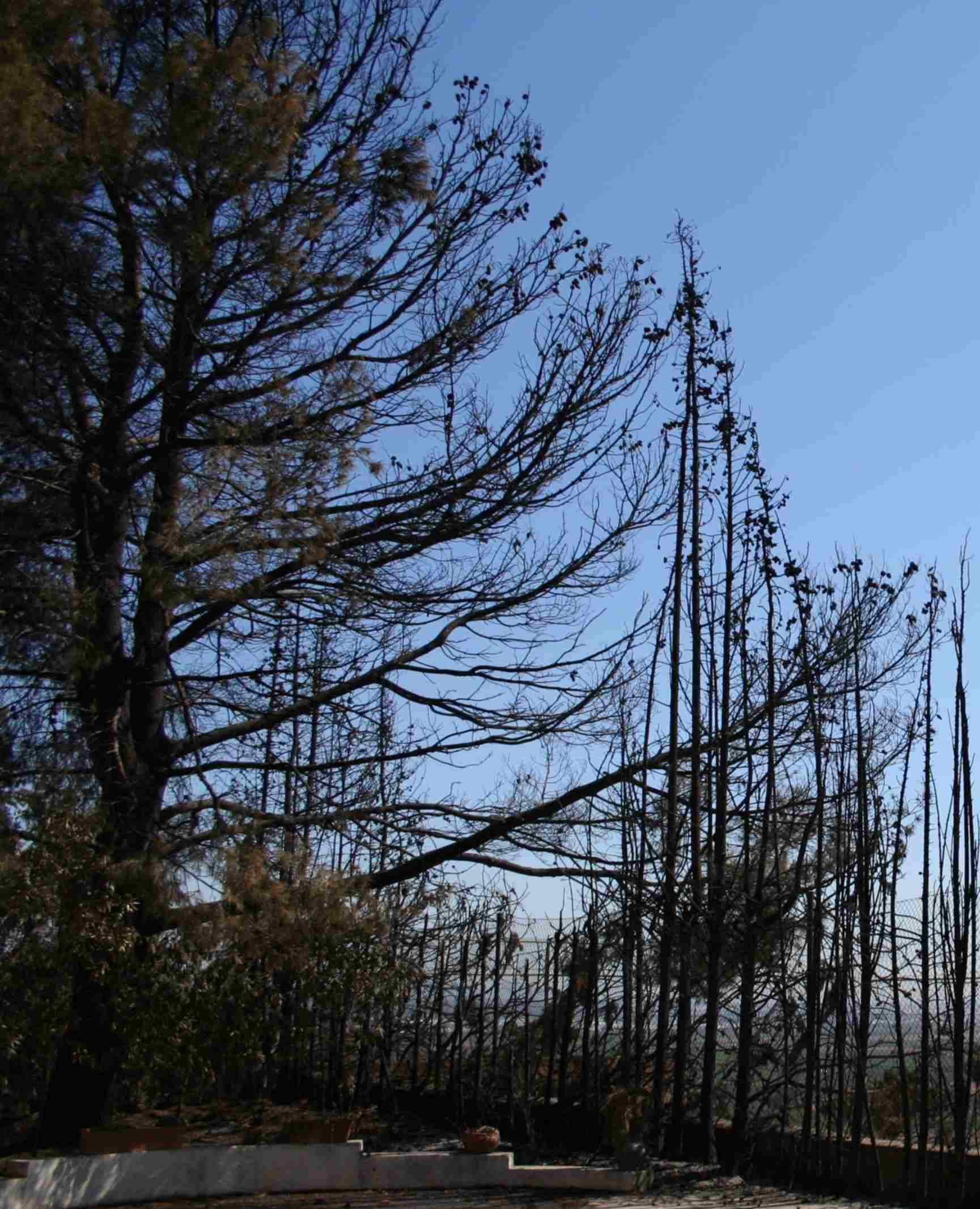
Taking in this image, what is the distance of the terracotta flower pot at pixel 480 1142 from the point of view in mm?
9148

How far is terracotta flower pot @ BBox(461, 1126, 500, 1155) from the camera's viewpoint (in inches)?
360

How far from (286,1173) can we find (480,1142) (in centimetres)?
139

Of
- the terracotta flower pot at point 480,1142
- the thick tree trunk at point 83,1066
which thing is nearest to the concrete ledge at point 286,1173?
the terracotta flower pot at point 480,1142

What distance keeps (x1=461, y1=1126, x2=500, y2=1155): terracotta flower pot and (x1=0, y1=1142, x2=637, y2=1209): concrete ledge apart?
94mm

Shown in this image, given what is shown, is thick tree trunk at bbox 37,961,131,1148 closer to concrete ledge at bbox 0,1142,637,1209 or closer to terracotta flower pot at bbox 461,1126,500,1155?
concrete ledge at bbox 0,1142,637,1209

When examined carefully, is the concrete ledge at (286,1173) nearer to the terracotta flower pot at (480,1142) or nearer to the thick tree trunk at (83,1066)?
the terracotta flower pot at (480,1142)

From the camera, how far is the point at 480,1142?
9148mm

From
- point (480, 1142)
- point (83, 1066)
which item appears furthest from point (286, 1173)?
point (83, 1066)

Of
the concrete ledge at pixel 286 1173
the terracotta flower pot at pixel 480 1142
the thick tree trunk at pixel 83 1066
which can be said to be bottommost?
the concrete ledge at pixel 286 1173

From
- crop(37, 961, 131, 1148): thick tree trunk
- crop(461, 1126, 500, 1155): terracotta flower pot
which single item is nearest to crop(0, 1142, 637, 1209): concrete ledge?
crop(461, 1126, 500, 1155): terracotta flower pot

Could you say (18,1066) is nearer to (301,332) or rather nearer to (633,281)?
(301,332)

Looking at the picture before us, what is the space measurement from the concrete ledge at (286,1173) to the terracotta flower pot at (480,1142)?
0.09 metres

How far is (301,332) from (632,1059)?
6.18 metres

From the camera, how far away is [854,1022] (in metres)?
8.30
